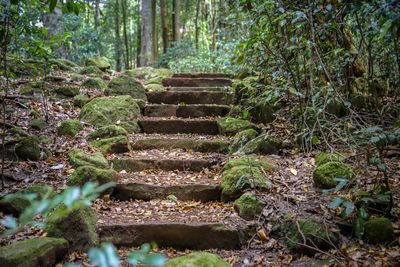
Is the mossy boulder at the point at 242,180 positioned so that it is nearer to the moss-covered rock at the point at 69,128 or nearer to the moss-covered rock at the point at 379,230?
the moss-covered rock at the point at 379,230

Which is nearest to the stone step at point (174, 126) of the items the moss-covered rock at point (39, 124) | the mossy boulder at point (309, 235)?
the moss-covered rock at point (39, 124)

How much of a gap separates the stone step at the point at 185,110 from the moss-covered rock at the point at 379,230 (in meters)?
3.44

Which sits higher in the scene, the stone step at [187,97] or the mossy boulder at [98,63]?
the mossy boulder at [98,63]

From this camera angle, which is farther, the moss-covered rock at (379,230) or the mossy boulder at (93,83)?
the mossy boulder at (93,83)

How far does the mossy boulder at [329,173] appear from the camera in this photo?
330cm

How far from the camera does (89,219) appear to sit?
10.2 ft

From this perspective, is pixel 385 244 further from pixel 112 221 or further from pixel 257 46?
pixel 257 46

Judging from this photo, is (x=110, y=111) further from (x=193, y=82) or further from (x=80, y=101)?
(x=193, y=82)

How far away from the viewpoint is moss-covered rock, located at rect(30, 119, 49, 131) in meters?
4.74

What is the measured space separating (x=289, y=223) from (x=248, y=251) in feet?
1.34

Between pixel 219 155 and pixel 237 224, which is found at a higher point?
pixel 219 155

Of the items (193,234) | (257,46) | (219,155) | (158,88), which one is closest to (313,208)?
(193,234)

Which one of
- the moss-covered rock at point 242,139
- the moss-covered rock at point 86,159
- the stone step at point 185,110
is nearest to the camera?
the moss-covered rock at point 86,159

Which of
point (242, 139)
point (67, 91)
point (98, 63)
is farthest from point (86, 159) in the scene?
point (98, 63)
